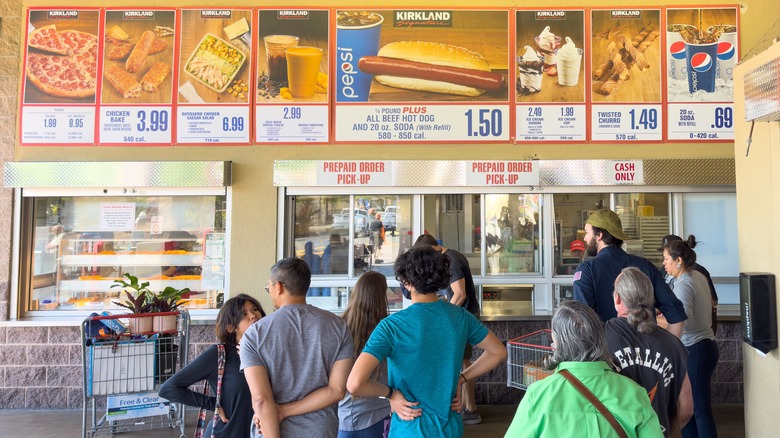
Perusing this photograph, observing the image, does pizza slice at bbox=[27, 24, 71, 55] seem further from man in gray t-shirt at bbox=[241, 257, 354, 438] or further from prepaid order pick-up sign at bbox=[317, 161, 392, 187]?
man in gray t-shirt at bbox=[241, 257, 354, 438]

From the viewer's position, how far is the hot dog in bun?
6.06m

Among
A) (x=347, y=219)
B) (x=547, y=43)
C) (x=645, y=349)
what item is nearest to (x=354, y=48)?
(x=347, y=219)

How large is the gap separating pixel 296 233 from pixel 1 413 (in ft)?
11.4

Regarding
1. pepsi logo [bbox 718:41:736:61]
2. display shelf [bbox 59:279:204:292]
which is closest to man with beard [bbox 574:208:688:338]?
pepsi logo [bbox 718:41:736:61]

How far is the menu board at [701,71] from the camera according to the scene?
19.7ft

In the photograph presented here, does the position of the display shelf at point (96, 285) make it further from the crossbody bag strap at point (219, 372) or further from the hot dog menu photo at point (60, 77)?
the crossbody bag strap at point (219, 372)

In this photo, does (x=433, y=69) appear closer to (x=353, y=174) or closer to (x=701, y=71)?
(x=353, y=174)

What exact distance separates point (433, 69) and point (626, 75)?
6.80 ft

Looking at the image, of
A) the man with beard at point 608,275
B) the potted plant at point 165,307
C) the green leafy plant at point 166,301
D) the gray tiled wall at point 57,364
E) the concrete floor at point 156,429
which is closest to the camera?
the man with beard at point 608,275

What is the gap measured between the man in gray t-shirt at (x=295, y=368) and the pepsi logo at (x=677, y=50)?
5.30 m

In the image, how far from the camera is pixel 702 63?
6.04 metres

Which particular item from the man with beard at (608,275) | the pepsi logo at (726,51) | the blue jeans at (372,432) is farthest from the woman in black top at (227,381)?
the pepsi logo at (726,51)

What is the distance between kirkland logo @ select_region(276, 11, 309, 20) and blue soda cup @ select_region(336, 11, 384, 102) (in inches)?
14.1

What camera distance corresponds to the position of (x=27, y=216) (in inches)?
241
